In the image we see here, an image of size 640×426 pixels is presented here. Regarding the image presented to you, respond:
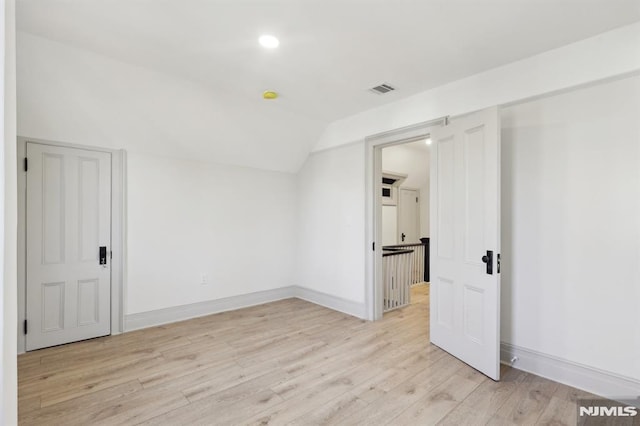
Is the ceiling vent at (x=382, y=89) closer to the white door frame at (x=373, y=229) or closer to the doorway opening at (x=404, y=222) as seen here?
the white door frame at (x=373, y=229)

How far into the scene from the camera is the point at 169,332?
11.7 feet

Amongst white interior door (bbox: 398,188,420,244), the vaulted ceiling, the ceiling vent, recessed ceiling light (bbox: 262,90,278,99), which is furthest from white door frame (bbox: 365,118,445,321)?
white interior door (bbox: 398,188,420,244)

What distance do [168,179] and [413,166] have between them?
4.53 metres

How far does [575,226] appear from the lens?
2439mm

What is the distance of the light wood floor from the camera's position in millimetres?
2064

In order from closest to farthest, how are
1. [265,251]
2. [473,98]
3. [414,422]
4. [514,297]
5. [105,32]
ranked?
[414,422] → [105,32] → [514,297] → [473,98] → [265,251]

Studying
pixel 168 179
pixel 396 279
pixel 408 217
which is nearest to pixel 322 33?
pixel 168 179

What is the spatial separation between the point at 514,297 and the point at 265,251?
3293 mm

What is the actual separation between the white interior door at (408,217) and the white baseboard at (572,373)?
408cm

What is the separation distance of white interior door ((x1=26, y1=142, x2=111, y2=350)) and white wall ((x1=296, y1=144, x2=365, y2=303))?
262 cm

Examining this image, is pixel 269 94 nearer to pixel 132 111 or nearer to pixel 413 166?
pixel 132 111

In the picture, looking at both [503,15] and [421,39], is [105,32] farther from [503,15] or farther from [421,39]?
[503,15]

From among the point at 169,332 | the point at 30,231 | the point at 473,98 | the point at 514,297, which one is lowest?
the point at 169,332

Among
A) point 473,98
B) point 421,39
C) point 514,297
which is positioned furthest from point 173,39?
point 514,297
